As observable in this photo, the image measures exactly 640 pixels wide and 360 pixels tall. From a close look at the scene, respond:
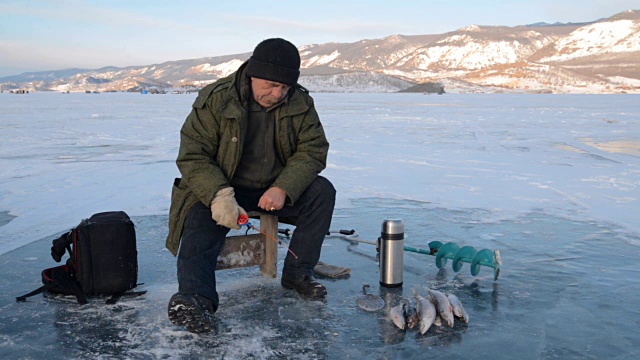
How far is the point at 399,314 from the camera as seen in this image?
130 inches

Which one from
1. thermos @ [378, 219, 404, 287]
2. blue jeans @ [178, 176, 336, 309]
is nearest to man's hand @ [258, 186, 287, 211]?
blue jeans @ [178, 176, 336, 309]

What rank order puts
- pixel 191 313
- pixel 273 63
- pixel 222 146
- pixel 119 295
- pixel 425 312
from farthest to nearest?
1. pixel 119 295
2. pixel 222 146
3. pixel 273 63
4. pixel 425 312
5. pixel 191 313

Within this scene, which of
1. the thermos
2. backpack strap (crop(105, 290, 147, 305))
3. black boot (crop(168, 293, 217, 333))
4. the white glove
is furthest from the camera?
the thermos

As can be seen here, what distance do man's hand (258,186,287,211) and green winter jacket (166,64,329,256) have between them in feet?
0.12

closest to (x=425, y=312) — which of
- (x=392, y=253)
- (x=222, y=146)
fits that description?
(x=392, y=253)

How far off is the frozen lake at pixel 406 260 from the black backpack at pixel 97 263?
0.13 metres

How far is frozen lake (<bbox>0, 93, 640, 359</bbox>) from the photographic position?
3064mm

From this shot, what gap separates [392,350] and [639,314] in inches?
63.0

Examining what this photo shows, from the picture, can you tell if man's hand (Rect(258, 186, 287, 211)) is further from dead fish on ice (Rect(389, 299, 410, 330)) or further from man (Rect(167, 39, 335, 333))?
dead fish on ice (Rect(389, 299, 410, 330))

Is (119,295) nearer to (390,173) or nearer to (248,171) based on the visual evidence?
(248,171)

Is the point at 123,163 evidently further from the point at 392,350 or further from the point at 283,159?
the point at 392,350

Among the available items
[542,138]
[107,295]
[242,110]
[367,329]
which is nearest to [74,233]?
[107,295]

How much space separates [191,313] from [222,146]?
3.35 feet

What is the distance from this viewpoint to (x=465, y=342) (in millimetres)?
3092
